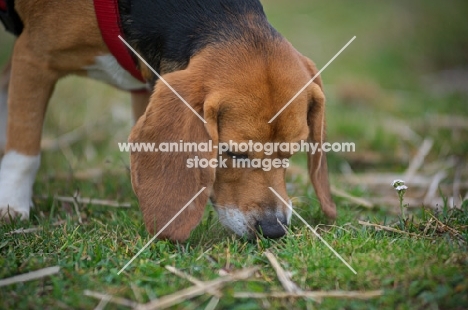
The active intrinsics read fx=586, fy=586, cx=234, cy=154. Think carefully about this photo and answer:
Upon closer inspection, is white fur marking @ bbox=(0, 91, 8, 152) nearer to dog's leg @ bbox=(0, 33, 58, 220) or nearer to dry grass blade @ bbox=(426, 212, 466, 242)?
dog's leg @ bbox=(0, 33, 58, 220)

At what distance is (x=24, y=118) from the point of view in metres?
4.17

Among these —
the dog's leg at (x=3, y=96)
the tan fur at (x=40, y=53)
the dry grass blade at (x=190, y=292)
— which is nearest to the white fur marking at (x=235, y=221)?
the dry grass blade at (x=190, y=292)

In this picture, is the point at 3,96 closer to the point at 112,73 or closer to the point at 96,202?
the point at 112,73

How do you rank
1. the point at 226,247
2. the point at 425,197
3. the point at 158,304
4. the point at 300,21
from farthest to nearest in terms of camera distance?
the point at 300,21 < the point at 425,197 < the point at 226,247 < the point at 158,304

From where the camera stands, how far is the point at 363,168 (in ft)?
19.3

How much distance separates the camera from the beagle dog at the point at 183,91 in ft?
11.5

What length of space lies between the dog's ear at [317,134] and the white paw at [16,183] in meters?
1.99

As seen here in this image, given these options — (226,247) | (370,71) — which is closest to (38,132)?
(226,247)

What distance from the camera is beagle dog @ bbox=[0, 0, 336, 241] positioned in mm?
3500

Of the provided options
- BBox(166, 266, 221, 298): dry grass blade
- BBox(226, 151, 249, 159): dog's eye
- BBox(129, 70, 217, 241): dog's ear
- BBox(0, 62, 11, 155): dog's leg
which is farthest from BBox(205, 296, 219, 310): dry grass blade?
BBox(0, 62, 11, 155): dog's leg

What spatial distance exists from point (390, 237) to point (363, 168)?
231 cm

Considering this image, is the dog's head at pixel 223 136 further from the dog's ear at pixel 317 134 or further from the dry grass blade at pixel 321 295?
the dry grass blade at pixel 321 295

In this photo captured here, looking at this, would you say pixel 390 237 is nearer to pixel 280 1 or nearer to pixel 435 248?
pixel 435 248

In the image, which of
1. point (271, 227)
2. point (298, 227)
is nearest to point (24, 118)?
point (271, 227)
